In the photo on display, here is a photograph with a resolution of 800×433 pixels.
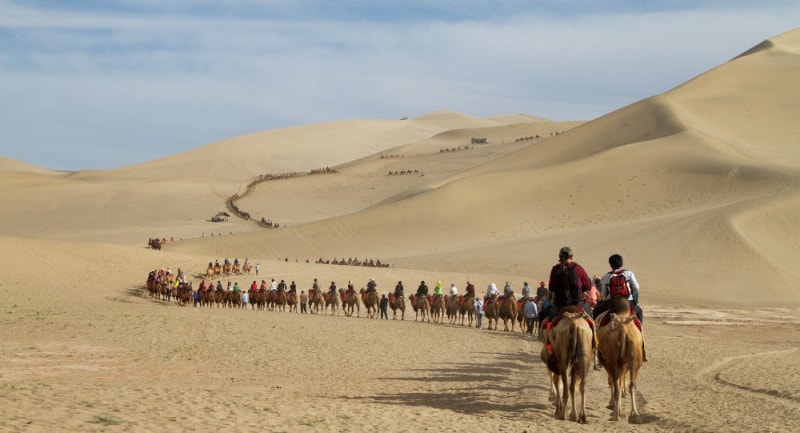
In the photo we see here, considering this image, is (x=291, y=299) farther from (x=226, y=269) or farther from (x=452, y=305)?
(x=226, y=269)

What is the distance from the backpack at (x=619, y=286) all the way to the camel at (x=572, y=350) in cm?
145

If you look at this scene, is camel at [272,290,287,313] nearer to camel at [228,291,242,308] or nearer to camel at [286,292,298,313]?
camel at [286,292,298,313]

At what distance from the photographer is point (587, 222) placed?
6712 cm

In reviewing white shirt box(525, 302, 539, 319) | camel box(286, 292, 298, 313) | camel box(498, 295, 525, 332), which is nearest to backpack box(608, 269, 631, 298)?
white shirt box(525, 302, 539, 319)

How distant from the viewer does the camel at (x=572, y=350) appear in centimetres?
1270

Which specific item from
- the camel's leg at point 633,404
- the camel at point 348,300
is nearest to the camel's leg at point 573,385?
the camel's leg at point 633,404

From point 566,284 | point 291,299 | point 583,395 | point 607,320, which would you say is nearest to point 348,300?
point 291,299

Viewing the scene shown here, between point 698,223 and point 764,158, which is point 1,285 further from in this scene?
point 764,158

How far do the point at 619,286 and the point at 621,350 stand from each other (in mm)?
1427

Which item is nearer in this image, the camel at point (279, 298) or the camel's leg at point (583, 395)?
the camel's leg at point (583, 395)

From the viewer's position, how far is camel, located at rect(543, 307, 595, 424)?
1270cm

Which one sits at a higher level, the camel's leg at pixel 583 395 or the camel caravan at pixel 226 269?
the camel caravan at pixel 226 269

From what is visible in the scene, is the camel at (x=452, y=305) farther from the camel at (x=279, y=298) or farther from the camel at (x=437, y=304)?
the camel at (x=279, y=298)

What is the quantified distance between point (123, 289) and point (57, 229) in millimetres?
47850
